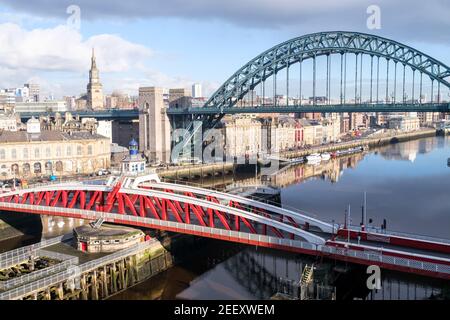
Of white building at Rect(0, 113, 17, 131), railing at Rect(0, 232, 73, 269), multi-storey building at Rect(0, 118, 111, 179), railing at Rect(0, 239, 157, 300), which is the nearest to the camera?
railing at Rect(0, 239, 157, 300)

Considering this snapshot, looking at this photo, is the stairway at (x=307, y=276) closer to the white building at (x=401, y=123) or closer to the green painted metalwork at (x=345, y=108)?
the green painted metalwork at (x=345, y=108)

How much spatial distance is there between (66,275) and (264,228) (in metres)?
9.53

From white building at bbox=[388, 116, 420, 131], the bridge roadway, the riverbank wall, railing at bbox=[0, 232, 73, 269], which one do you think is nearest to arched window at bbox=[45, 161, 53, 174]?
the bridge roadway

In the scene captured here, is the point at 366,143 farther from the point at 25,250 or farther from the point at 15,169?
the point at 25,250

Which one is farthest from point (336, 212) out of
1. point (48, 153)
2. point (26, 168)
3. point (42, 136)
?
point (42, 136)

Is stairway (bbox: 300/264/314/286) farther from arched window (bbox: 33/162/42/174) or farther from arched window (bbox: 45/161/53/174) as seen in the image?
arched window (bbox: 33/162/42/174)

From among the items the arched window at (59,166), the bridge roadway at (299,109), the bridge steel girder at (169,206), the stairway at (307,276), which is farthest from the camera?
the arched window at (59,166)

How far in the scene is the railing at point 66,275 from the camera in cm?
2116

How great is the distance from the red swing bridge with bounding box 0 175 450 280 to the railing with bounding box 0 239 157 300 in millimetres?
1550

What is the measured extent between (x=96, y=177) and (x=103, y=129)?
30263 mm

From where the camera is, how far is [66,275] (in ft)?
76.0

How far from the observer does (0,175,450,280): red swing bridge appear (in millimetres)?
20594

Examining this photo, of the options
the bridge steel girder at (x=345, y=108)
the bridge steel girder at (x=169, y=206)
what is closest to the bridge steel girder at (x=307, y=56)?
the bridge steel girder at (x=345, y=108)

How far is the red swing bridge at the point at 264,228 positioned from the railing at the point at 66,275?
1550 millimetres
